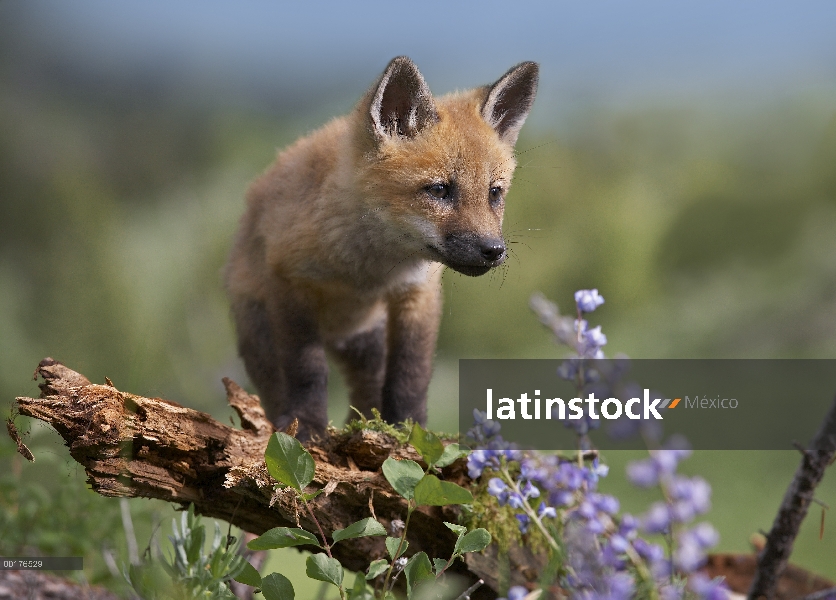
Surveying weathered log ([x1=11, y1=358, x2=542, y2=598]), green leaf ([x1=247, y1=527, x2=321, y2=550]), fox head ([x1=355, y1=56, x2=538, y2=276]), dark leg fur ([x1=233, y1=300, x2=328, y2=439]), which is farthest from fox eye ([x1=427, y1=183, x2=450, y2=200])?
green leaf ([x1=247, y1=527, x2=321, y2=550])

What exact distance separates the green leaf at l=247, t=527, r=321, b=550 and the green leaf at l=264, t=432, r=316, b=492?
7 centimetres

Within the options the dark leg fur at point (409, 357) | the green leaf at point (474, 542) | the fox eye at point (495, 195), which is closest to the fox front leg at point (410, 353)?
the dark leg fur at point (409, 357)

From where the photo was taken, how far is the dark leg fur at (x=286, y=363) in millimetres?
2186

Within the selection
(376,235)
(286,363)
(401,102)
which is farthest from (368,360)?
(401,102)

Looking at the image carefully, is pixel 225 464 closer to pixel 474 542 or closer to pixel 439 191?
pixel 474 542

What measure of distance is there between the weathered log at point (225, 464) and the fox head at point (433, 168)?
544 mm

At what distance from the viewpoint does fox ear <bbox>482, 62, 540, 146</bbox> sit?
2.21 meters

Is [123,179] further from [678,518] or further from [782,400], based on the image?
[678,518]

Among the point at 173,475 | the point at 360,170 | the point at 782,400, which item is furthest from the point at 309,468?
the point at 782,400

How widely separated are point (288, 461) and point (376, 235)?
3.12ft

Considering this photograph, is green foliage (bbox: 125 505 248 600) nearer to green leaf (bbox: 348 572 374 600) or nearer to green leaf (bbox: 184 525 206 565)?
green leaf (bbox: 184 525 206 565)

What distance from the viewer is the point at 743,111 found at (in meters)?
4.27

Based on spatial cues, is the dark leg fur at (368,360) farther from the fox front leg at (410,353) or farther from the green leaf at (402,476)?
the green leaf at (402,476)

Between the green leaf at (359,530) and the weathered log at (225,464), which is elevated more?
the weathered log at (225,464)
